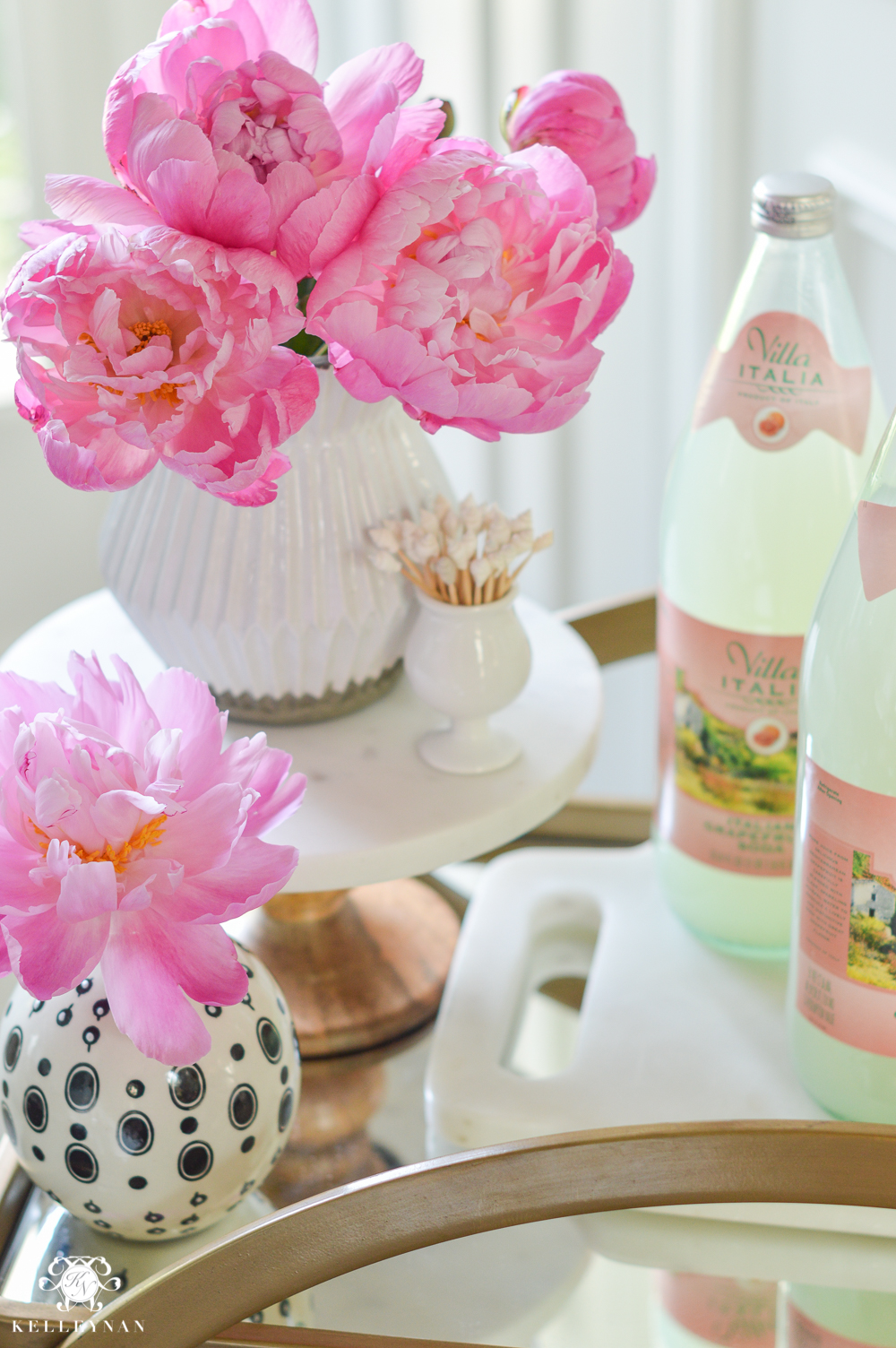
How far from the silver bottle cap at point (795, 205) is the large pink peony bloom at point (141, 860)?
0.84 ft

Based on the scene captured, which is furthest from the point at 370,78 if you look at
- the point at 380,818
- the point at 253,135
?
the point at 380,818

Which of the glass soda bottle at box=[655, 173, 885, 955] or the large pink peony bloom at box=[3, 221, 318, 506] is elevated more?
the large pink peony bloom at box=[3, 221, 318, 506]

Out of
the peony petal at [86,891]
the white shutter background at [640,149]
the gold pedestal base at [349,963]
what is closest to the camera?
the peony petal at [86,891]

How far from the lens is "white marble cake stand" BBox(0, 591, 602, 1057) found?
0.50m

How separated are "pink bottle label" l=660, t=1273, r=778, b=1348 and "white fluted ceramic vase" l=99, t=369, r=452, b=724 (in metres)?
0.26

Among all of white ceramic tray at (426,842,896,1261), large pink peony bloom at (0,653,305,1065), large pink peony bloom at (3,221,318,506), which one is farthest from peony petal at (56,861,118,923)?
white ceramic tray at (426,842,896,1261)

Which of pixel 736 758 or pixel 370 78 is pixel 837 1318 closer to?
pixel 736 758

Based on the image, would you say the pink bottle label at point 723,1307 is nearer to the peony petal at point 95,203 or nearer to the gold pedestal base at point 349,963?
the gold pedestal base at point 349,963

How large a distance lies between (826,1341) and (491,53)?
987 millimetres

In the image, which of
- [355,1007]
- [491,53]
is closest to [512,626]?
[355,1007]

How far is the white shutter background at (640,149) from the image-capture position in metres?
0.93

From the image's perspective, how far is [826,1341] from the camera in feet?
1.42

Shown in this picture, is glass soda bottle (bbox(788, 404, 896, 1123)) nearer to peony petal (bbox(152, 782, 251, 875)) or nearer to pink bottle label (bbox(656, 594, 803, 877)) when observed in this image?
pink bottle label (bbox(656, 594, 803, 877))

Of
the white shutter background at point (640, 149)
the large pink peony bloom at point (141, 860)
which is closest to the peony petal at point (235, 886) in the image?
the large pink peony bloom at point (141, 860)
